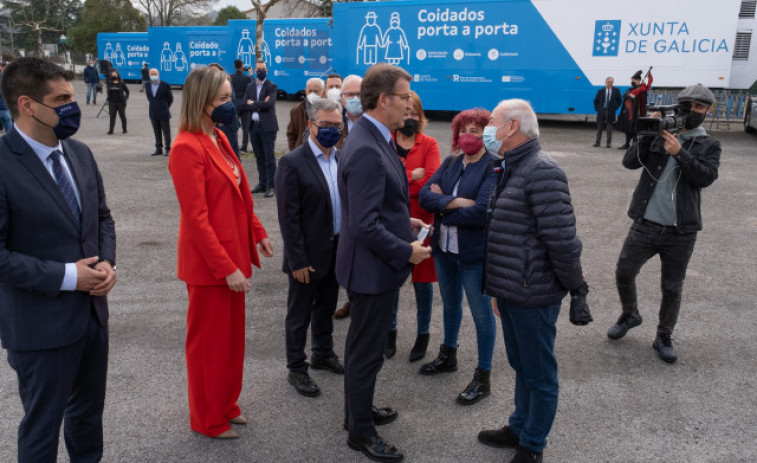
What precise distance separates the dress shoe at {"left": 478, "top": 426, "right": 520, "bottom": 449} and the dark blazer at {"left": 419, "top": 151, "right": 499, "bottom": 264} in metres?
1.03

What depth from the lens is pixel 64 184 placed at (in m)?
2.42

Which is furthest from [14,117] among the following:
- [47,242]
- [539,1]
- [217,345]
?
[539,1]

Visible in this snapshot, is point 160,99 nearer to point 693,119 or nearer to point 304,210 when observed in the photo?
point 304,210

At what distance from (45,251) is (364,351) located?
5.07 ft

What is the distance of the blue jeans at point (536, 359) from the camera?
2.84 m

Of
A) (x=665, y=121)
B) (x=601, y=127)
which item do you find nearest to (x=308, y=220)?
(x=665, y=121)

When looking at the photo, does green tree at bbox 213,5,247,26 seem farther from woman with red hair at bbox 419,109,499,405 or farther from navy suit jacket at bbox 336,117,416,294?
navy suit jacket at bbox 336,117,416,294

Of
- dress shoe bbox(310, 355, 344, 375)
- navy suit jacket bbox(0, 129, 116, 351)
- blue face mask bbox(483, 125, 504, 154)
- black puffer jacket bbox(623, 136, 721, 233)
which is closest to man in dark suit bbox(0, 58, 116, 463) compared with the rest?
navy suit jacket bbox(0, 129, 116, 351)

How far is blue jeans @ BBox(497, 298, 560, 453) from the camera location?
284 centimetres

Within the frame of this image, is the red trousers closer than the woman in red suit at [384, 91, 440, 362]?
Yes

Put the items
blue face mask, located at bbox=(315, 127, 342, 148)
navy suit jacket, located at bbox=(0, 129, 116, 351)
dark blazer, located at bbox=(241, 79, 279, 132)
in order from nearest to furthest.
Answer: navy suit jacket, located at bbox=(0, 129, 116, 351) → blue face mask, located at bbox=(315, 127, 342, 148) → dark blazer, located at bbox=(241, 79, 279, 132)

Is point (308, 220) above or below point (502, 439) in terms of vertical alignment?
above

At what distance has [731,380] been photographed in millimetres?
3871

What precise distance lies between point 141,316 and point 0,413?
150 centimetres
